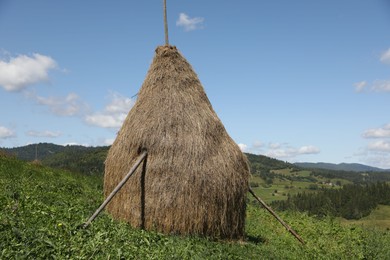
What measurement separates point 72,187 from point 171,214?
353 inches

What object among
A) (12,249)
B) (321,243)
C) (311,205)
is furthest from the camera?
(311,205)

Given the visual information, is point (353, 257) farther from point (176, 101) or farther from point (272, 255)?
point (176, 101)

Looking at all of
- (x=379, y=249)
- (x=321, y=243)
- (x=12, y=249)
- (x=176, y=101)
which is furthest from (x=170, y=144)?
(x=379, y=249)

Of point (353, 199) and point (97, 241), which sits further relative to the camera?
point (353, 199)

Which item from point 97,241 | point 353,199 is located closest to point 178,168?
point 97,241

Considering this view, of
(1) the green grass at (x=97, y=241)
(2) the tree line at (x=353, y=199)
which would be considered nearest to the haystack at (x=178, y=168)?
(1) the green grass at (x=97, y=241)

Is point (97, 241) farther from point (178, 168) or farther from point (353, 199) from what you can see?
point (353, 199)

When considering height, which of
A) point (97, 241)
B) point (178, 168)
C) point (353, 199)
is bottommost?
point (353, 199)

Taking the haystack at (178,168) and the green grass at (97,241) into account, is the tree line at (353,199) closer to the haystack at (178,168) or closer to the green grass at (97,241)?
the green grass at (97,241)

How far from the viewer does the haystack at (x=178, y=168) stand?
36.4 feet

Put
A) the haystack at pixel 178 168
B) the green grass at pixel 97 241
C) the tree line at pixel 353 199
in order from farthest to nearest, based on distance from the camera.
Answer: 1. the tree line at pixel 353 199
2. the haystack at pixel 178 168
3. the green grass at pixel 97 241

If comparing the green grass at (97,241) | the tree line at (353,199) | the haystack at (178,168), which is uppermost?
the haystack at (178,168)

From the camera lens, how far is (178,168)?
36.8ft

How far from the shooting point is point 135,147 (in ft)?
38.4
